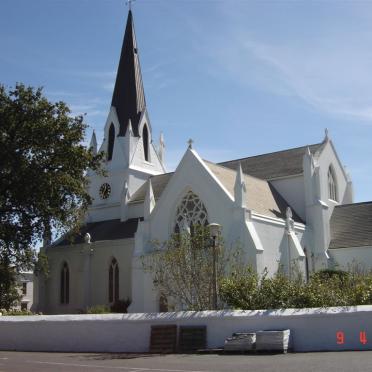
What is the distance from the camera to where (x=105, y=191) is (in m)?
49.0

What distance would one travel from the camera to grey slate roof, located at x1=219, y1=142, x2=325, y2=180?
4131cm

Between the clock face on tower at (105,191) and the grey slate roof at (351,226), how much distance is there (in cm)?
1936

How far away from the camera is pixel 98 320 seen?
1930 cm

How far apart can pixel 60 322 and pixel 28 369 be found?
6006 mm

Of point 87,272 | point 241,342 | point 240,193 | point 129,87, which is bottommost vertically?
point 241,342

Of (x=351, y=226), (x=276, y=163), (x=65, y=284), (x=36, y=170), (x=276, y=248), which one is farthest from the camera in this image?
(x=65, y=284)

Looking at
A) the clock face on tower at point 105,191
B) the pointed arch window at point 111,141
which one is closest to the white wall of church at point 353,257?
the clock face on tower at point 105,191

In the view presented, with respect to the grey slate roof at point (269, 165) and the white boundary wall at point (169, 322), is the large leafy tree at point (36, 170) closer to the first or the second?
the white boundary wall at point (169, 322)

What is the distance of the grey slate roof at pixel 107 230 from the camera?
42531mm

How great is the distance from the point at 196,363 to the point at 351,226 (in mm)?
26651

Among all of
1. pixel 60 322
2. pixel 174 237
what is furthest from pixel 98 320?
pixel 174 237
